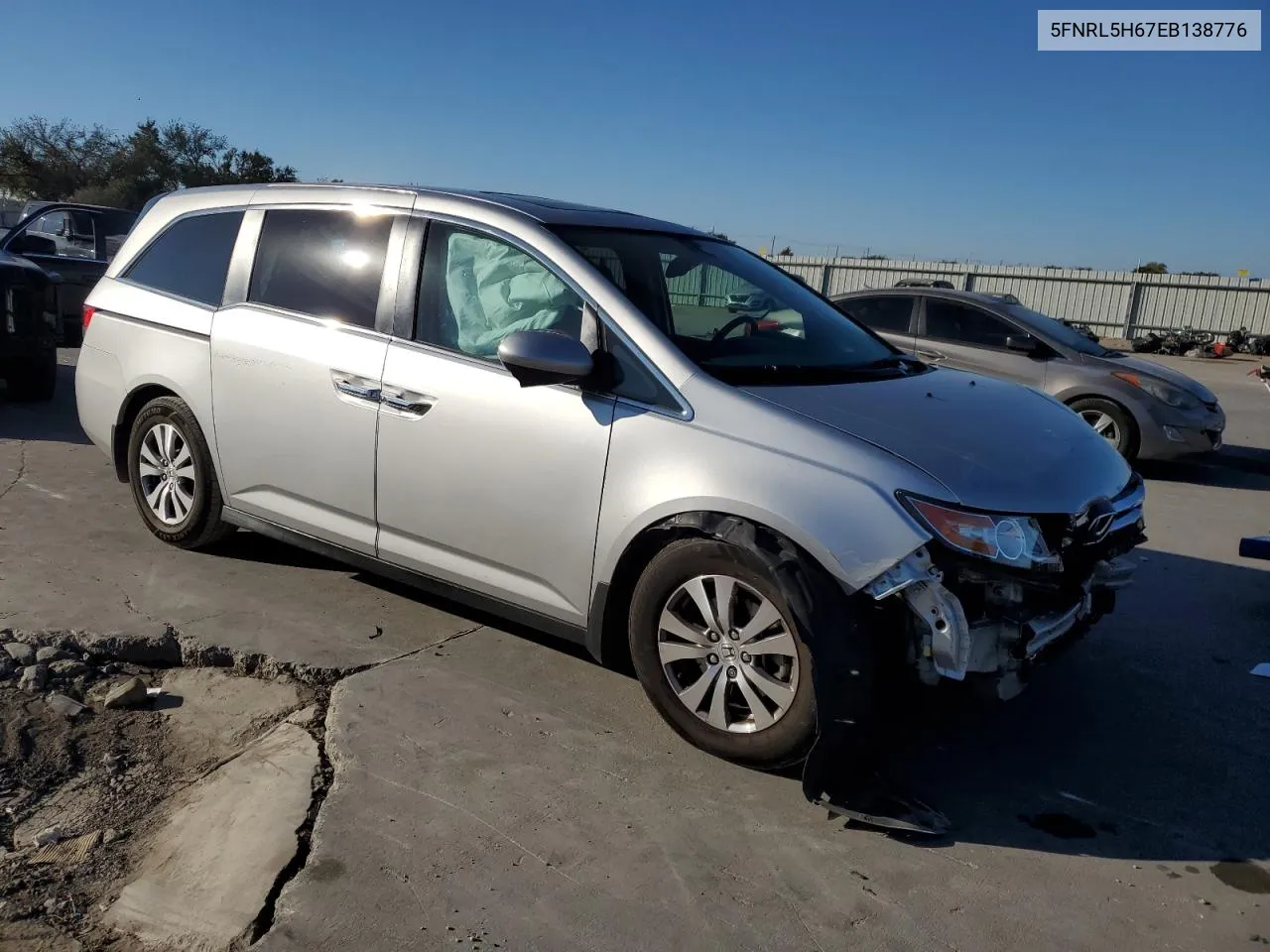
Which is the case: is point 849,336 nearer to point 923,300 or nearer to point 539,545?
point 539,545

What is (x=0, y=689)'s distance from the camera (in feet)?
11.9

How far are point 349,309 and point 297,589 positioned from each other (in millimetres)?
1361

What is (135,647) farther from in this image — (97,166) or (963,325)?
(97,166)

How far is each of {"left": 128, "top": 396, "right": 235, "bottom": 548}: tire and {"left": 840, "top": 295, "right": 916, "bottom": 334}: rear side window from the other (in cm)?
658

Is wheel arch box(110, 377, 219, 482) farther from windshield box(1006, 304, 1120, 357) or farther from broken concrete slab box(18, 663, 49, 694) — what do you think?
windshield box(1006, 304, 1120, 357)

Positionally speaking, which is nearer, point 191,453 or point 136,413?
point 191,453

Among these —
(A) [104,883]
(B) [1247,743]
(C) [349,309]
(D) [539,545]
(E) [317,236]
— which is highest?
(E) [317,236]

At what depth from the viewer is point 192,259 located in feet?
16.7

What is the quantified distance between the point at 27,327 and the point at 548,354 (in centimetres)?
687

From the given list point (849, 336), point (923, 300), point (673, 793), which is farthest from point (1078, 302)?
point (673, 793)

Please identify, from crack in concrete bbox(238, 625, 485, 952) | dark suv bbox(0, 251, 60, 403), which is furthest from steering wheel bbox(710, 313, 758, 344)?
dark suv bbox(0, 251, 60, 403)

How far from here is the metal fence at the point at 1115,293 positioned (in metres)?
28.6

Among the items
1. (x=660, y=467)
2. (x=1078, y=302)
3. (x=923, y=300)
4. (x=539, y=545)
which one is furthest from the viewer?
(x=1078, y=302)

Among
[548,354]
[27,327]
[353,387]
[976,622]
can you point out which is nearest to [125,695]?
[353,387]
